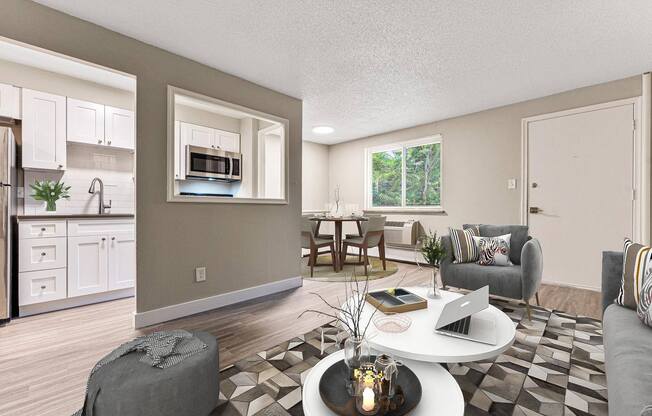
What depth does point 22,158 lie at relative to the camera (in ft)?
9.17

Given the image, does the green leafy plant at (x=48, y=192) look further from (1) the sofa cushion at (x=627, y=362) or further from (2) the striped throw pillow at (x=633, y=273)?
(2) the striped throw pillow at (x=633, y=273)

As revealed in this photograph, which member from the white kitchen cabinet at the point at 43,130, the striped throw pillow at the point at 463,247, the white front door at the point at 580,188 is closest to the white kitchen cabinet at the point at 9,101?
the white kitchen cabinet at the point at 43,130

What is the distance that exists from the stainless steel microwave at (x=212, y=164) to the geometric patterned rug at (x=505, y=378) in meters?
2.98

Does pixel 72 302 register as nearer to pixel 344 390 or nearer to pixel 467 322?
pixel 344 390

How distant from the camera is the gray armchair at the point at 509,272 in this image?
2402 mm

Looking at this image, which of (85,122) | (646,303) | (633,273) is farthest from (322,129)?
(646,303)

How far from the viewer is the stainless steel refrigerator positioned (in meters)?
2.35

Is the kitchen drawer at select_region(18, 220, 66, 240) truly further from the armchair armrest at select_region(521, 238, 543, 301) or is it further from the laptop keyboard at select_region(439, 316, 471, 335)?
the armchair armrest at select_region(521, 238, 543, 301)

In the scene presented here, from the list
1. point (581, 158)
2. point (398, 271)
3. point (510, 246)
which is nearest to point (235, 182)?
point (398, 271)

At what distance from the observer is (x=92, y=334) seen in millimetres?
2262

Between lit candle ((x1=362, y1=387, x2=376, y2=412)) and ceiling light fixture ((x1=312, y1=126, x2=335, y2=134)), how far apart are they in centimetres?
455

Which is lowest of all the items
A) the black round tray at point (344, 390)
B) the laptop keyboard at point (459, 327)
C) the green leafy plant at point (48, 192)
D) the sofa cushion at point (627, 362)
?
the black round tray at point (344, 390)

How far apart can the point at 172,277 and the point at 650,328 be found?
120 inches

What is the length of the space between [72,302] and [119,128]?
191 cm
